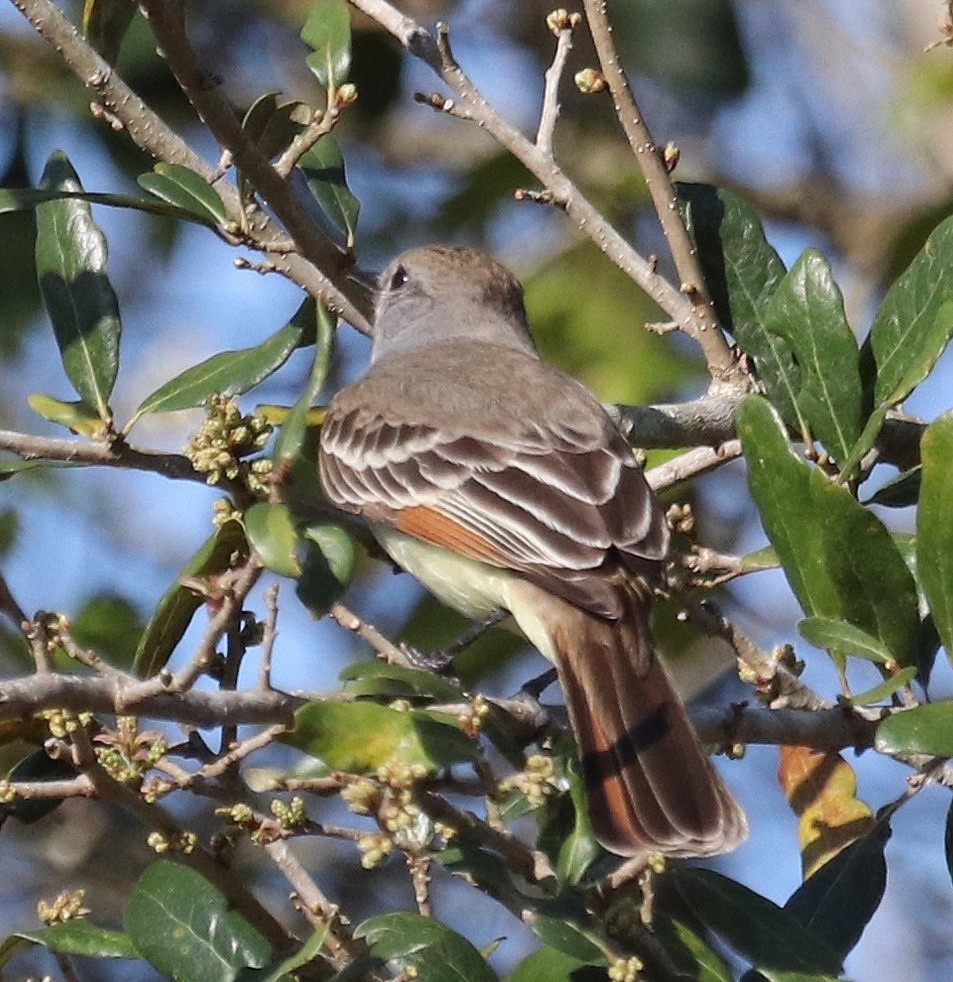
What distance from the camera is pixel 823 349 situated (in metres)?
3.35

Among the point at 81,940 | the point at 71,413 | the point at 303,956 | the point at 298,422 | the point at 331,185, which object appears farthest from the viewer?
the point at 331,185

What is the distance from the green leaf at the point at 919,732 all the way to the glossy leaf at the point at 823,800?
0.79 metres

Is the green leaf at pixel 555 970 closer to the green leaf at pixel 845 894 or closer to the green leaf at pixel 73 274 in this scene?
the green leaf at pixel 845 894

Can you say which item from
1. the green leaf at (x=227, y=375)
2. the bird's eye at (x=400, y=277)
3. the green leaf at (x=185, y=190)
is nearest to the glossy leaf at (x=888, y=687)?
the green leaf at (x=227, y=375)

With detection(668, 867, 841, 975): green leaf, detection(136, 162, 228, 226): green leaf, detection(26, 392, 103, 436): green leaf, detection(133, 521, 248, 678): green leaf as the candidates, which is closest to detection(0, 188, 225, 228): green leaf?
detection(136, 162, 228, 226): green leaf

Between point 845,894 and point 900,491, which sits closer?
point 845,894

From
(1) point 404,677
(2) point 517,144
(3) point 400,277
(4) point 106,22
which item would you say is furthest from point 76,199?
(3) point 400,277

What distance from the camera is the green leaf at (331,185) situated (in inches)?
157

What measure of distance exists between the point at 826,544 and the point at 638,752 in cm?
Answer: 54

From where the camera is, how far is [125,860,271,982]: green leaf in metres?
2.76

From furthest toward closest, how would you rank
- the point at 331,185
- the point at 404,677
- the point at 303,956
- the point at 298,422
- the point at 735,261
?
the point at 331,185 → the point at 735,261 → the point at 404,677 → the point at 298,422 → the point at 303,956

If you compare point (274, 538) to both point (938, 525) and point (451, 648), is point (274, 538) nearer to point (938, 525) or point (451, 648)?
point (938, 525)

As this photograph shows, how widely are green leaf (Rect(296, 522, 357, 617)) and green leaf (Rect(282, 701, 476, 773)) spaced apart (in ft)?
0.56

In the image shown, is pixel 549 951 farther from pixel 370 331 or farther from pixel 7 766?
pixel 7 766
